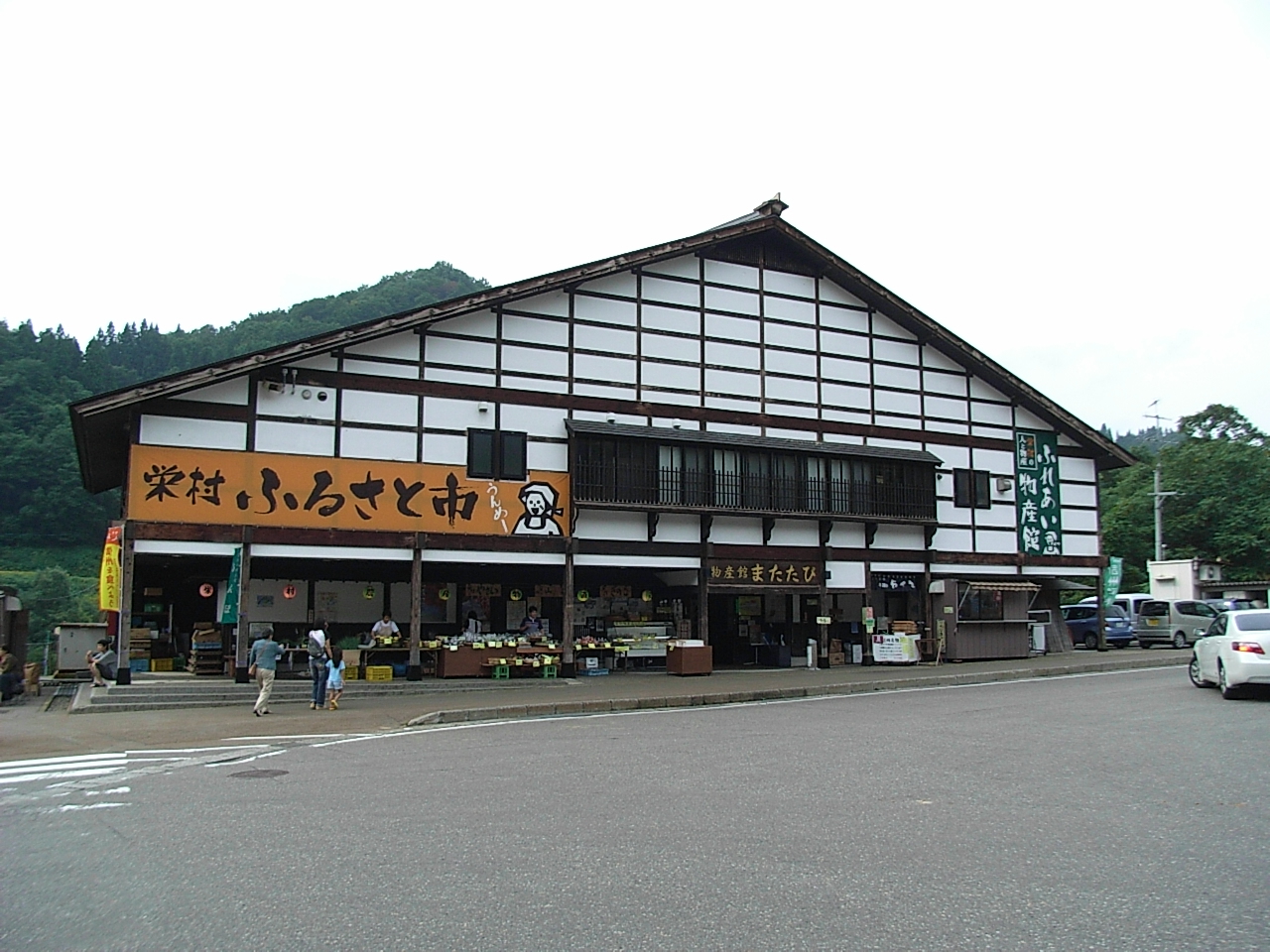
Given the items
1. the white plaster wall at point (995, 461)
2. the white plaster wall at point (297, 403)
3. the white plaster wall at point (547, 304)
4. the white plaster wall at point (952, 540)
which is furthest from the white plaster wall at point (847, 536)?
the white plaster wall at point (297, 403)

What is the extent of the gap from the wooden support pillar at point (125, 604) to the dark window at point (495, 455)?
6.52 m

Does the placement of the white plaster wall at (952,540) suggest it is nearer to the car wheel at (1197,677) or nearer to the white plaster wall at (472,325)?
the car wheel at (1197,677)

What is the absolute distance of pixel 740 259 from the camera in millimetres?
25641

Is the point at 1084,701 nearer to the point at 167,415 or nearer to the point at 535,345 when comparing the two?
the point at 535,345

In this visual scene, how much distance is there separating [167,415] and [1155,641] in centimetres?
3053

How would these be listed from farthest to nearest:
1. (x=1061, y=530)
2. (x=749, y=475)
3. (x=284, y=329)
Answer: (x=284, y=329)
(x=1061, y=530)
(x=749, y=475)

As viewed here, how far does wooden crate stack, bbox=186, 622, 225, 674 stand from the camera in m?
21.5

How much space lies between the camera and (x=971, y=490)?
91.2 ft

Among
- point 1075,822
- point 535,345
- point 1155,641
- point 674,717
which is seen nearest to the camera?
point 1075,822

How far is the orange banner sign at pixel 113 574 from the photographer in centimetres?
1925

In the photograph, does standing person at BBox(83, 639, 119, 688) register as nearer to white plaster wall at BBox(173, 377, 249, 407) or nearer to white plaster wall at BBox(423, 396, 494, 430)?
white plaster wall at BBox(173, 377, 249, 407)

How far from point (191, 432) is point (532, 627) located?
8233 millimetres

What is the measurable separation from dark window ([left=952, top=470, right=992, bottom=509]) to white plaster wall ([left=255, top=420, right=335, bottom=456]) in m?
16.1

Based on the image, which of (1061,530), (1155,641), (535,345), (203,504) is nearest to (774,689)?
(535,345)
